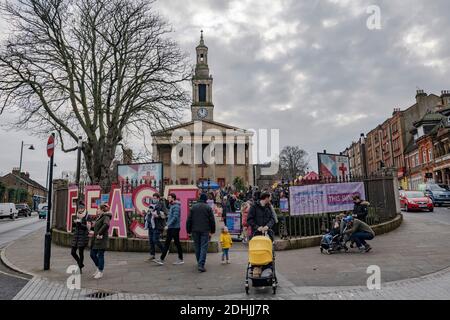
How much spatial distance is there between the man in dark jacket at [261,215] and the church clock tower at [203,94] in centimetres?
6988

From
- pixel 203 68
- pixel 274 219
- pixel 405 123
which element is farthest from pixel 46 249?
pixel 203 68

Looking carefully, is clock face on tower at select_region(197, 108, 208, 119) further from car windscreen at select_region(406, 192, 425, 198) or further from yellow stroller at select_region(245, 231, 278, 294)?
yellow stroller at select_region(245, 231, 278, 294)

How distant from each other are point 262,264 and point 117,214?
8.13 metres

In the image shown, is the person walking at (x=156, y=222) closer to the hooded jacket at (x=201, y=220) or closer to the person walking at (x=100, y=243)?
the hooded jacket at (x=201, y=220)

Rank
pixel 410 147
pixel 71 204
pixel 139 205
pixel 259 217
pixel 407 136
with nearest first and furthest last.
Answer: pixel 259 217
pixel 139 205
pixel 71 204
pixel 410 147
pixel 407 136

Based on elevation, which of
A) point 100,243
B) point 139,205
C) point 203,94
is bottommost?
point 100,243

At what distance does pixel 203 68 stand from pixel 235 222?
67956 millimetres

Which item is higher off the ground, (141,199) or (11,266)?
(141,199)

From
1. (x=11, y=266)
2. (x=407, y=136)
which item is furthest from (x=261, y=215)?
(x=407, y=136)

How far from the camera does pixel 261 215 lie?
755 cm

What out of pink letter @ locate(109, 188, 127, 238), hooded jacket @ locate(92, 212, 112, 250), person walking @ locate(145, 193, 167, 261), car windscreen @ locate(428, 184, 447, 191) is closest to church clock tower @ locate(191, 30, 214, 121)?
car windscreen @ locate(428, 184, 447, 191)

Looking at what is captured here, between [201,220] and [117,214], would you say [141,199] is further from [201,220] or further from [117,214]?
[201,220]

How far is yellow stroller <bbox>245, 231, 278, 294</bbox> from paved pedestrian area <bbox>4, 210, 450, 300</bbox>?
204 millimetres

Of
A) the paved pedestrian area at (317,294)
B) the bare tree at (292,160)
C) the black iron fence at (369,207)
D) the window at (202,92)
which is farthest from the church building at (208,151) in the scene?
the paved pedestrian area at (317,294)
